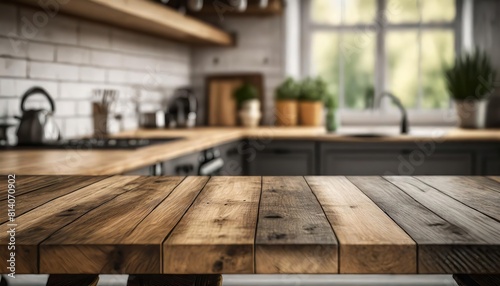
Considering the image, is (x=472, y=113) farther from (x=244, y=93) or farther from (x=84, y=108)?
(x=84, y=108)

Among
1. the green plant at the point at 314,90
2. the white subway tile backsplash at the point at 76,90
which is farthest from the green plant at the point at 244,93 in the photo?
the white subway tile backsplash at the point at 76,90

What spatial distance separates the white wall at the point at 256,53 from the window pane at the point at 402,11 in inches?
35.6

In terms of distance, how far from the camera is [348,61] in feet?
16.6

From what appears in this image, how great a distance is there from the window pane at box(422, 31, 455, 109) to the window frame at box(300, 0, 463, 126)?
3 centimetres

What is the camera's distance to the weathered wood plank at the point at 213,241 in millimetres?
946

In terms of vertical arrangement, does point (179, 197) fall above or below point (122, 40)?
below

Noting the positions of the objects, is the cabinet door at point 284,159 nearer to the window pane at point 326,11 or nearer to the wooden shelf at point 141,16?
the wooden shelf at point 141,16

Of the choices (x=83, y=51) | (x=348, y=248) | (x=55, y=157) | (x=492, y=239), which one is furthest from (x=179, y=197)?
(x=83, y=51)

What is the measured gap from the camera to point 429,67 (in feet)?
16.4

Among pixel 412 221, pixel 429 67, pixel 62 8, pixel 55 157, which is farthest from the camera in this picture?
pixel 429 67

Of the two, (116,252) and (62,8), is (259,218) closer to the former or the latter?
(116,252)

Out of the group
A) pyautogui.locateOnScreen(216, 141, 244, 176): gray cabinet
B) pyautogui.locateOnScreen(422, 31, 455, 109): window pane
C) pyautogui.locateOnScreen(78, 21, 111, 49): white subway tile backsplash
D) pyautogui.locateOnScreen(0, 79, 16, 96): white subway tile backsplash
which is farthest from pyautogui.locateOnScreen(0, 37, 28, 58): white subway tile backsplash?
pyautogui.locateOnScreen(422, 31, 455, 109): window pane

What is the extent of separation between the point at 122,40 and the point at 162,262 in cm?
313

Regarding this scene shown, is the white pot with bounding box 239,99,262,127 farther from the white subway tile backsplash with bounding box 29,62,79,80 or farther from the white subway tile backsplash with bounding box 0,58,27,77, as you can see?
the white subway tile backsplash with bounding box 0,58,27,77
